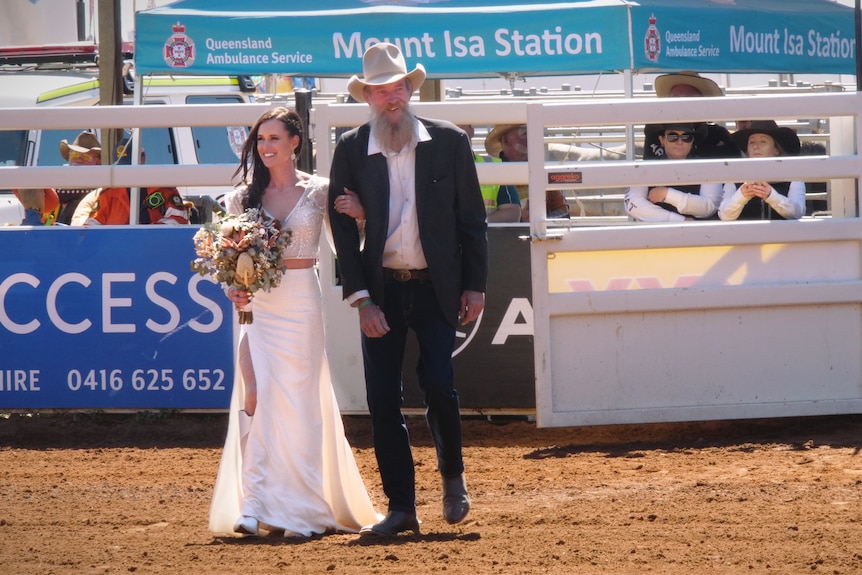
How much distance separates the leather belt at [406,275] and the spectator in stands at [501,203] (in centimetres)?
248

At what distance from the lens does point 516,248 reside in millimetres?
7824

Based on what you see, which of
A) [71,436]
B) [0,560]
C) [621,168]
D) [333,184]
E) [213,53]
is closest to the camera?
[0,560]

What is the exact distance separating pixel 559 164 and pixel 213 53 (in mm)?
6181

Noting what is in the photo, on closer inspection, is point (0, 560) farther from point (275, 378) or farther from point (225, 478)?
point (275, 378)

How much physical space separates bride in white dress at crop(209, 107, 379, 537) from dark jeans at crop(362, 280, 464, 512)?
0.97 feet

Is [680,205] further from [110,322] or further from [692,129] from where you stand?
[110,322]

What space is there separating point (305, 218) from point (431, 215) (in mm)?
644

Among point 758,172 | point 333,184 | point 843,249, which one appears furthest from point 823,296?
point 333,184

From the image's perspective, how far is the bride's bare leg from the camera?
18.6 feet

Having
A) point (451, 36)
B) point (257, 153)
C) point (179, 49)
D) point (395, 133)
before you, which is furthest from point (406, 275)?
point (179, 49)

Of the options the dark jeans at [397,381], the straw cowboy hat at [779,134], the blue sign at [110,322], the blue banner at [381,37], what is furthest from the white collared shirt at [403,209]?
the blue banner at [381,37]

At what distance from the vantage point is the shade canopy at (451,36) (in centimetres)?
1233

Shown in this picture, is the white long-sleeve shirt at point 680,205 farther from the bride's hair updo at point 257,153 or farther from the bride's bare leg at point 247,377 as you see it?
the bride's bare leg at point 247,377

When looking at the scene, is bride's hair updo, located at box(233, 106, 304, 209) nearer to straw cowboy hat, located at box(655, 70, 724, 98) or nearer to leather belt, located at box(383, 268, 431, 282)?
leather belt, located at box(383, 268, 431, 282)
